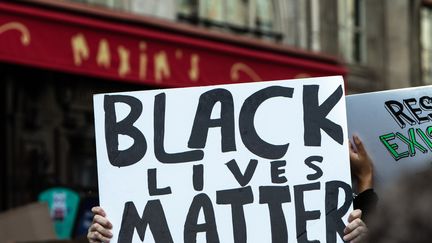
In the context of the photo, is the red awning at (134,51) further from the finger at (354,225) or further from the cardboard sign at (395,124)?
the finger at (354,225)

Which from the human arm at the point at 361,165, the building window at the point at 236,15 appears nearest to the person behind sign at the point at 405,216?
the human arm at the point at 361,165

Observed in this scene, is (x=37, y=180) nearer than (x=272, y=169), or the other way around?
(x=272, y=169)

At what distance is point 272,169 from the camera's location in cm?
352

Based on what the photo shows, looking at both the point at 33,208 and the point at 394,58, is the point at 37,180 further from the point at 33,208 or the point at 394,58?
the point at 394,58

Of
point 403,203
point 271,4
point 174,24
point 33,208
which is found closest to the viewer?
point 403,203

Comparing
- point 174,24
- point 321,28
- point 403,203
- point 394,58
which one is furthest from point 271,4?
point 403,203

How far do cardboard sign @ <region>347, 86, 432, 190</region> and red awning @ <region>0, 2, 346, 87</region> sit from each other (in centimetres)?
815

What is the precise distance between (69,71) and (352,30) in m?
7.31

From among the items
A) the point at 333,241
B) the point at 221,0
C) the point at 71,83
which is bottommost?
the point at 333,241

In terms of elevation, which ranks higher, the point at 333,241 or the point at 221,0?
the point at 221,0

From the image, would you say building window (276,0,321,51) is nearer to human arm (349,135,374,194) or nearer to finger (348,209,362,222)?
human arm (349,135,374,194)

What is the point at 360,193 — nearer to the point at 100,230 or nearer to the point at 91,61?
the point at 100,230

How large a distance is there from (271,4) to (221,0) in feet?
4.49

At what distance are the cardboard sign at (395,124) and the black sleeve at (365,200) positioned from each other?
177 mm
